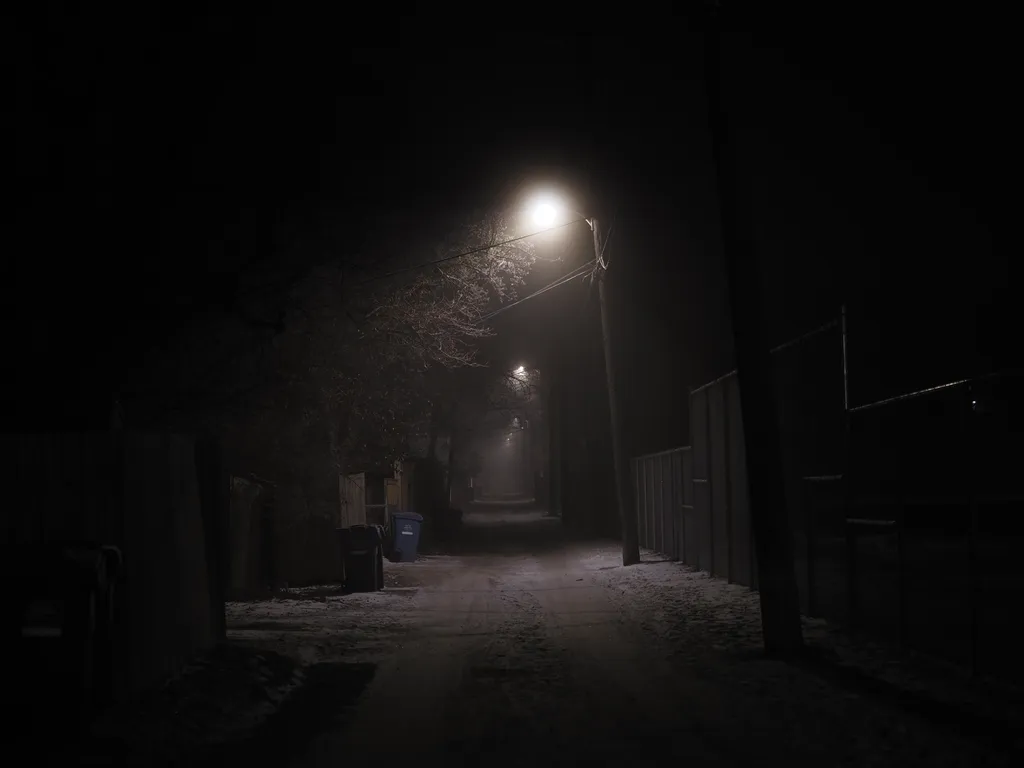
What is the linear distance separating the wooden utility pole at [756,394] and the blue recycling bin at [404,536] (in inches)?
658

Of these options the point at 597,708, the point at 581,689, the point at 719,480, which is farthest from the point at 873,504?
the point at 597,708

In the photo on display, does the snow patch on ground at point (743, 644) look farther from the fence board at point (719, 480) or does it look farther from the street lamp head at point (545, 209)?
the street lamp head at point (545, 209)

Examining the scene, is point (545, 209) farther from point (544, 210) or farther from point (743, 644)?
point (743, 644)

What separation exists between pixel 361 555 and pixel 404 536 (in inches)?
329

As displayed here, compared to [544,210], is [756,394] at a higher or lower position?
lower

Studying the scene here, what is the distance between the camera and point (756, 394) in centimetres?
1030

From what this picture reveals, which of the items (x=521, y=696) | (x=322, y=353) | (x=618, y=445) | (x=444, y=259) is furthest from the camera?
(x=618, y=445)

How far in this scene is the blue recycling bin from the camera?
86.1 ft

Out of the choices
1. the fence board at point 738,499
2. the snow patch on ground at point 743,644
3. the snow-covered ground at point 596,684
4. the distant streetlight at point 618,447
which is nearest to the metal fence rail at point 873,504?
the fence board at point 738,499

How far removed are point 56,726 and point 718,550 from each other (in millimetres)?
12802

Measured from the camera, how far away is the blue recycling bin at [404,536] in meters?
26.2

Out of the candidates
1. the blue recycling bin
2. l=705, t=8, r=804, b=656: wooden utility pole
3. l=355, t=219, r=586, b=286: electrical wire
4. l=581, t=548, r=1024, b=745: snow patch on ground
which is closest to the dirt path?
l=581, t=548, r=1024, b=745: snow patch on ground

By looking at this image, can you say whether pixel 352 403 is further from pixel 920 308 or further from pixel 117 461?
pixel 920 308

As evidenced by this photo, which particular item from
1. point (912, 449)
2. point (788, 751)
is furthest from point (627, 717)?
point (912, 449)
